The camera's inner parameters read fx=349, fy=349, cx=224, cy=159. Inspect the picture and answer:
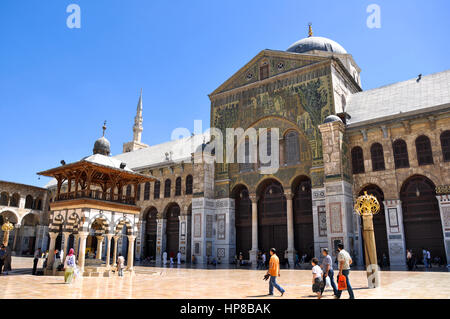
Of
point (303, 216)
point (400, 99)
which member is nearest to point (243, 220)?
point (303, 216)

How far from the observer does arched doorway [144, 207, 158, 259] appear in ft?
103

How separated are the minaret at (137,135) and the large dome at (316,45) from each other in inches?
1060

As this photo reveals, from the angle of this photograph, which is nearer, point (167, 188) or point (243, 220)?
point (243, 220)

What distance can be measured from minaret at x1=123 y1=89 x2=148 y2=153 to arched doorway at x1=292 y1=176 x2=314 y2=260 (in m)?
32.5

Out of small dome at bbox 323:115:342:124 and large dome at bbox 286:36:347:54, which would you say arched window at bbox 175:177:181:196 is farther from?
large dome at bbox 286:36:347:54

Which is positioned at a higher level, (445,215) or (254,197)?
(254,197)

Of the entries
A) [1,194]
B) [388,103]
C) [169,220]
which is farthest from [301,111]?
[1,194]

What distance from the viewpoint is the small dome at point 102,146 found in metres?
19.8

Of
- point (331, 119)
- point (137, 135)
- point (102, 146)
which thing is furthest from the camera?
point (137, 135)

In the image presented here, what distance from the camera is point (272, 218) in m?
24.2

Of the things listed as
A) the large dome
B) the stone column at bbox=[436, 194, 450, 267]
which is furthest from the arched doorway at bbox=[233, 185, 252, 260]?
the large dome

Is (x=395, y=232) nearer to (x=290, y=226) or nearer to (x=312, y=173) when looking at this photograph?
(x=312, y=173)

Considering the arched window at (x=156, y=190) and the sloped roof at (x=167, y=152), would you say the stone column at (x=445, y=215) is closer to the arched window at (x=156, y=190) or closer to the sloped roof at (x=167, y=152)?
the sloped roof at (x=167, y=152)

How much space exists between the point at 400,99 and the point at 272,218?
1148 centimetres
